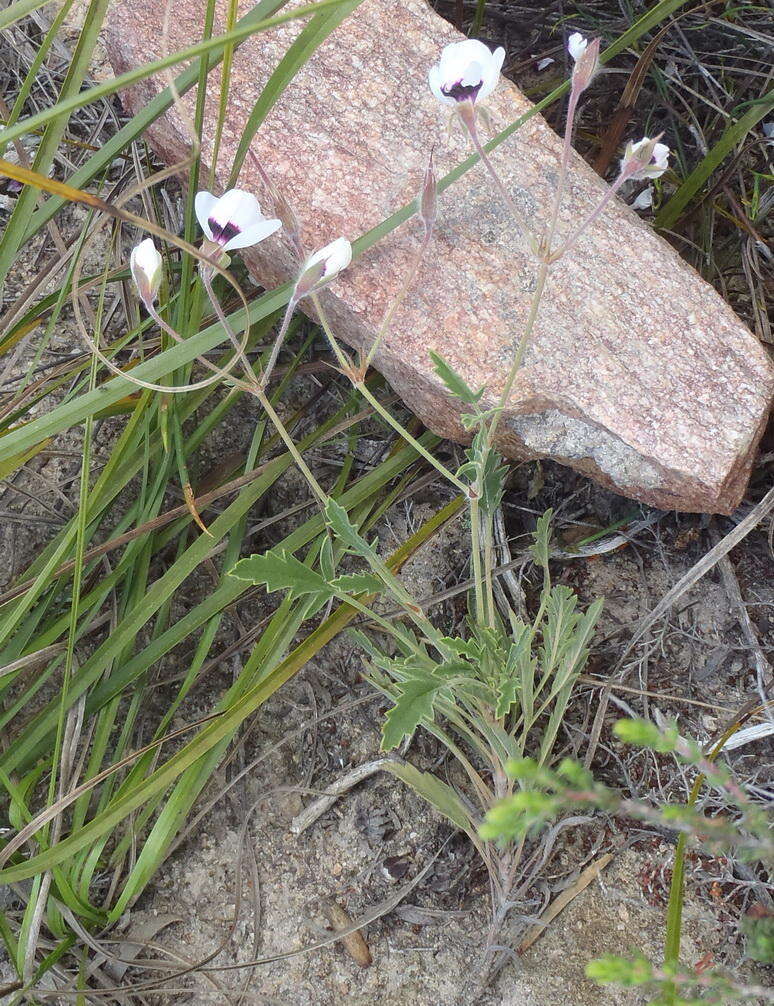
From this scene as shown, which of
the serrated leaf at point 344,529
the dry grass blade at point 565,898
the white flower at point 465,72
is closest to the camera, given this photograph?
the white flower at point 465,72

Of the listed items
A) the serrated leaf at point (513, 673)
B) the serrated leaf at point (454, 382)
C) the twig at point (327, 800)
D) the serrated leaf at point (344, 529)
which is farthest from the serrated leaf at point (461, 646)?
the twig at point (327, 800)

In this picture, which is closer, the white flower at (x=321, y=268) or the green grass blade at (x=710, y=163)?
the white flower at (x=321, y=268)

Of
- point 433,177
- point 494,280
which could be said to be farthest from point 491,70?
point 494,280

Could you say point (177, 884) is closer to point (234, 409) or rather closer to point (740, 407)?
point (234, 409)

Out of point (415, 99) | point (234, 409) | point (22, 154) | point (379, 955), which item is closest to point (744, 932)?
point (379, 955)

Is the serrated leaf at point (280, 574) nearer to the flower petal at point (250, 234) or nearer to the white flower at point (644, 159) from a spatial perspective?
the flower petal at point (250, 234)

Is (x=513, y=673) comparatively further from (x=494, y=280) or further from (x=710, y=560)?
(x=494, y=280)

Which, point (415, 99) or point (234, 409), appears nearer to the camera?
point (415, 99)
